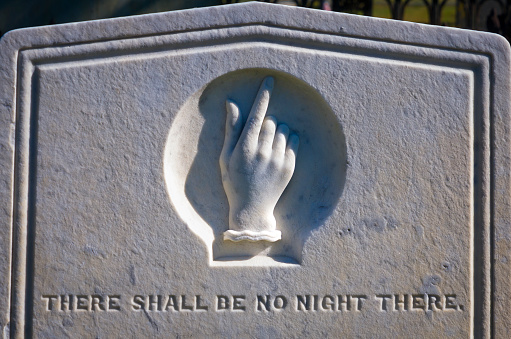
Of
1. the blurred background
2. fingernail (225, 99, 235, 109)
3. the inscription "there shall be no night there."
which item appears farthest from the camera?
the blurred background

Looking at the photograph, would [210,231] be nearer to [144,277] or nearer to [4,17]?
[144,277]

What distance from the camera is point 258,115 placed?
9.48 feet

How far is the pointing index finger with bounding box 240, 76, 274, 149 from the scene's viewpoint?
2883 millimetres

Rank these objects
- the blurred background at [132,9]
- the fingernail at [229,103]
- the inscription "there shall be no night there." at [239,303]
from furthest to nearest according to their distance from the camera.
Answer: the blurred background at [132,9] → the fingernail at [229,103] → the inscription "there shall be no night there." at [239,303]

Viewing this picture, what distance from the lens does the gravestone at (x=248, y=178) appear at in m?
2.80

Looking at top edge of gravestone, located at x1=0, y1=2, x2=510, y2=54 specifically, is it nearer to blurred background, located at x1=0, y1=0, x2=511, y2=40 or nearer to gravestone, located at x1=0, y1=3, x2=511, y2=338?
gravestone, located at x1=0, y1=3, x2=511, y2=338

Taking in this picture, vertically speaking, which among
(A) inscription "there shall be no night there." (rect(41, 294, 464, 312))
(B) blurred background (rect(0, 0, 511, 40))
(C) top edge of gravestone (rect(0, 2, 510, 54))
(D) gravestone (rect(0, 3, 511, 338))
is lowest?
(A) inscription "there shall be no night there." (rect(41, 294, 464, 312))

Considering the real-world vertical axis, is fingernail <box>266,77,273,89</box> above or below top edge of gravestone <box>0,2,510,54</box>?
below

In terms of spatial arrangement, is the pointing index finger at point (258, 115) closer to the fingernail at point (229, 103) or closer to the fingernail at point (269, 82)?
the fingernail at point (269, 82)

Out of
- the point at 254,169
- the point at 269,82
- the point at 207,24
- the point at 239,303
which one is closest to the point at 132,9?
the point at 207,24

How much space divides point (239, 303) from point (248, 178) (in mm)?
548

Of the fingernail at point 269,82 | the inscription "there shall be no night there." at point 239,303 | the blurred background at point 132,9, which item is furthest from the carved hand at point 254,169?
the blurred background at point 132,9

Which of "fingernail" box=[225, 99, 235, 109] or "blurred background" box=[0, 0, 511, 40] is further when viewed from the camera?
"blurred background" box=[0, 0, 511, 40]

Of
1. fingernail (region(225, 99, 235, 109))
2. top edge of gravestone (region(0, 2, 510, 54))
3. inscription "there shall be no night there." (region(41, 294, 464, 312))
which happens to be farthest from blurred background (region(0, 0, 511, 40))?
inscription "there shall be no night there." (region(41, 294, 464, 312))
